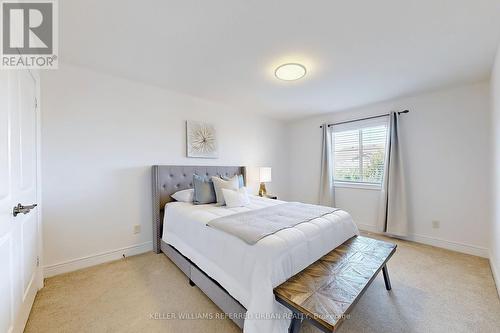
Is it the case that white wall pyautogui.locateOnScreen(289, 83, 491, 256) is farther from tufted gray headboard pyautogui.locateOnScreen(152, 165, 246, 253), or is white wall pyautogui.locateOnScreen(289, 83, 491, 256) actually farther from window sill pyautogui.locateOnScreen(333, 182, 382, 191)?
tufted gray headboard pyautogui.locateOnScreen(152, 165, 246, 253)

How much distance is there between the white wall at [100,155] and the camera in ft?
7.25

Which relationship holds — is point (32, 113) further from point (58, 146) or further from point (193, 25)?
point (193, 25)

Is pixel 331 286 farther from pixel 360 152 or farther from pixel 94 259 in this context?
pixel 360 152

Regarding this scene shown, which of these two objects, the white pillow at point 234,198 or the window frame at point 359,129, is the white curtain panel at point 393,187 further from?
the white pillow at point 234,198

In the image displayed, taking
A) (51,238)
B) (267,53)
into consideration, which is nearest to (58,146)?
(51,238)

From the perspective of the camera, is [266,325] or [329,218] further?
[329,218]

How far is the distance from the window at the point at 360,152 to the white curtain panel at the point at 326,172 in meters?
0.14

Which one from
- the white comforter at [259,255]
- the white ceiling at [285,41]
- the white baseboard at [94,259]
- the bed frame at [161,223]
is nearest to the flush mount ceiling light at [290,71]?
the white ceiling at [285,41]

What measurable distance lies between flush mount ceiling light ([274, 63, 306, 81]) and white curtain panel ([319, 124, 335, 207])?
2.09 metres

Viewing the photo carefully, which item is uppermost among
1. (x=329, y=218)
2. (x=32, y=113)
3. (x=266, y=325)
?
(x=32, y=113)

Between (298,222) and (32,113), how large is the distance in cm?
267

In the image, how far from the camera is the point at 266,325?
48.7 inches

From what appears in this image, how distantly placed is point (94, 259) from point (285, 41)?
10.6 ft

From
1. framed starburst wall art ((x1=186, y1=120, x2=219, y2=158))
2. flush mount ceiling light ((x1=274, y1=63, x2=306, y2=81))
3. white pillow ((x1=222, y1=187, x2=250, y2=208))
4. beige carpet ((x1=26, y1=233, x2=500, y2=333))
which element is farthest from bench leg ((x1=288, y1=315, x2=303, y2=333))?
framed starburst wall art ((x1=186, y1=120, x2=219, y2=158))
